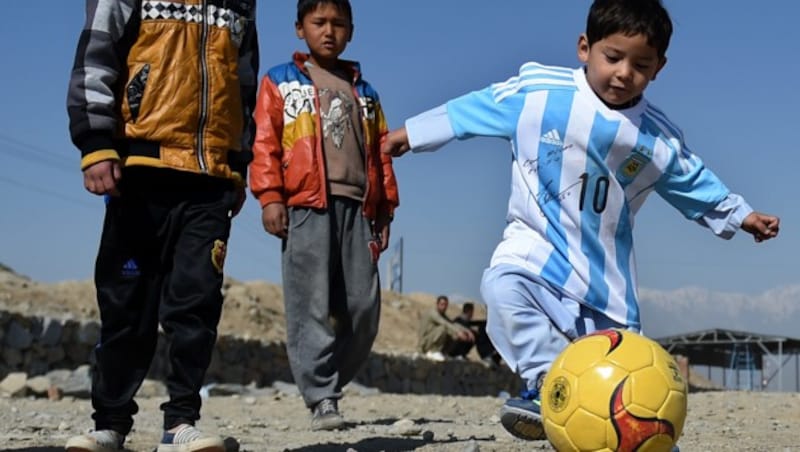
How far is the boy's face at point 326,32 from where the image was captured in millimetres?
5816

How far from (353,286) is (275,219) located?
51 centimetres

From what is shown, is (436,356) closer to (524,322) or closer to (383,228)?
(383,228)

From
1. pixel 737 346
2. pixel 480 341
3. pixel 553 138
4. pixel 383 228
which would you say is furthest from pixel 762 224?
pixel 737 346

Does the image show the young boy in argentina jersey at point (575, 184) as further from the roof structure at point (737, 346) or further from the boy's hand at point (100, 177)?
the roof structure at point (737, 346)

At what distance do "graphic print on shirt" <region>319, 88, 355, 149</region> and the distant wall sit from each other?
231 inches

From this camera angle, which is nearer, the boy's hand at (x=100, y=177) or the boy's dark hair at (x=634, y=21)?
the boy's hand at (x=100, y=177)

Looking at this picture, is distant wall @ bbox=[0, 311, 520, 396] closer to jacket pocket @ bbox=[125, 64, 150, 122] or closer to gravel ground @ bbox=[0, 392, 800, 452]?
gravel ground @ bbox=[0, 392, 800, 452]

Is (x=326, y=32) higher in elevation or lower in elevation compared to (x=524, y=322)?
higher

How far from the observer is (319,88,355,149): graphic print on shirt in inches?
225

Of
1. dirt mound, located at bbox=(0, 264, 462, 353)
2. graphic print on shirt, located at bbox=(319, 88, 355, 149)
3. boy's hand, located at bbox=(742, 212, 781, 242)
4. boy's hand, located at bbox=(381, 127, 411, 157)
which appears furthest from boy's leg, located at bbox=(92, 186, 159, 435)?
dirt mound, located at bbox=(0, 264, 462, 353)

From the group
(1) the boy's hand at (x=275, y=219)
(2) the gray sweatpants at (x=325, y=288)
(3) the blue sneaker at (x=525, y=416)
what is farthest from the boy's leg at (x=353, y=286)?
(3) the blue sneaker at (x=525, y=416)

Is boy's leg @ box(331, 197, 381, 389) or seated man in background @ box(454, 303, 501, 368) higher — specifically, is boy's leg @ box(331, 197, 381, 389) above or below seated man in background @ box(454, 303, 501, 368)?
above

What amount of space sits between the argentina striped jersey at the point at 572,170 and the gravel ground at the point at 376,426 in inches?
28.2

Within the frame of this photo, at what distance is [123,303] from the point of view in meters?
4.03
